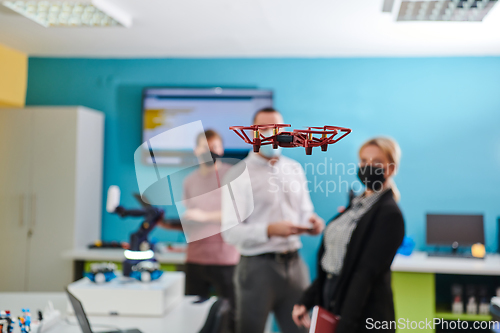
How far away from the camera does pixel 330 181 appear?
3.08 ft

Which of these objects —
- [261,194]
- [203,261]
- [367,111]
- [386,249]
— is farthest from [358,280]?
[367,111]

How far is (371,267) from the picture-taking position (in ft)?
4.04

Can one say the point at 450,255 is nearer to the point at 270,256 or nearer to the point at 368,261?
the point at 270,256

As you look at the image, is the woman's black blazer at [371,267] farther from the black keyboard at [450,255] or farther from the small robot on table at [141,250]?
the black keyboard at [450,255]

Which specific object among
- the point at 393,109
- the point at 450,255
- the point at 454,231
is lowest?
the point at 450,255

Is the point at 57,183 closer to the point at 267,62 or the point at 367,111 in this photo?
the point at 267,62

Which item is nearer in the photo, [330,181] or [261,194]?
[330,181]

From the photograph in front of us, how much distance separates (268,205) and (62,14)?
6.73 ft

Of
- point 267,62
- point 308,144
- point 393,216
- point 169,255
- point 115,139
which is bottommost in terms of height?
point 169,255

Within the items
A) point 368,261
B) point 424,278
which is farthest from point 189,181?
point 424,278

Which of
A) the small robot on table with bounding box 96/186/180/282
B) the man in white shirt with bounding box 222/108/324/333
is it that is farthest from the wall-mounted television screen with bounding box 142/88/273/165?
the man in white shirt with bounding box 222/108/324/333

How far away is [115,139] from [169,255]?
3.75ft

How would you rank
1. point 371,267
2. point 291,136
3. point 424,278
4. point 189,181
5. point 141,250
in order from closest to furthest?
point 291,136, point 189,181, point 371,267, point 141,250, point 424,278

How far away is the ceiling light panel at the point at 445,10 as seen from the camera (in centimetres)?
246
